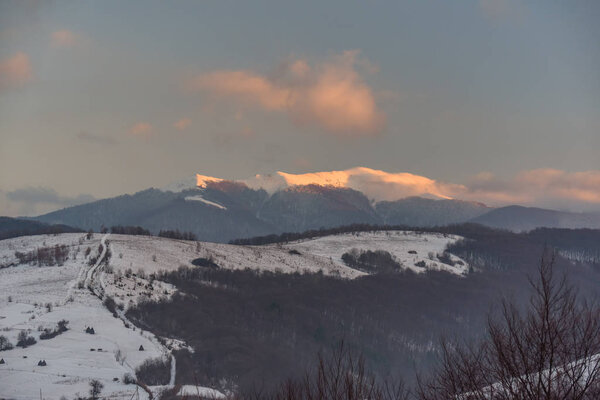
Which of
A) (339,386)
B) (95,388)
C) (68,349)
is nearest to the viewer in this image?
(339,386)

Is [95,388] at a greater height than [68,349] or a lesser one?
lesser

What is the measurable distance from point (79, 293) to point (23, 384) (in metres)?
82.0

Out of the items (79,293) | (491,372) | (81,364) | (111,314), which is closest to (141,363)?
(81,364)

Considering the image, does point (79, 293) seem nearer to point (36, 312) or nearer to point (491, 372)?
point (36, 312)

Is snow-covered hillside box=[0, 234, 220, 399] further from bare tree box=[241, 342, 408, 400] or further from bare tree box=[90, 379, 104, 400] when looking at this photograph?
bare tree box=[241, 342, 408, 400]

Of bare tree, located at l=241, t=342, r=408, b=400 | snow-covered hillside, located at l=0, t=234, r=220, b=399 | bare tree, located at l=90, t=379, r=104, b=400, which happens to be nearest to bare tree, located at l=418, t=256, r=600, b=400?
bare tree, located at l=241, t=342, r=408, b=400

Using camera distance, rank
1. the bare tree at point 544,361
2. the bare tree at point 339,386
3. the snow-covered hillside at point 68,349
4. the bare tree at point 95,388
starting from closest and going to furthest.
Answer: the bare tree at point 544,361, the bare tree at point 339,386, the bare tree at point 95,388, the snow-covered hillside at point 68,349

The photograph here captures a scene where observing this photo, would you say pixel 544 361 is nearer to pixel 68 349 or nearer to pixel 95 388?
pixel 95 388

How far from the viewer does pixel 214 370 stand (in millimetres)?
190875

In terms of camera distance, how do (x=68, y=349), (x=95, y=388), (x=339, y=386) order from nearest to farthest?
1. (x=339, y=386)
2. (x=95, y=388)
3. (x=68, y=349)

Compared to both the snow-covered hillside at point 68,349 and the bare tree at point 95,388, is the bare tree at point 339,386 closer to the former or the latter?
the bare tree at point 95,388

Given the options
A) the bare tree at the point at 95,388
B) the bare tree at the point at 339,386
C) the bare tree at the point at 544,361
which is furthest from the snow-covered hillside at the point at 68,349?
the bare tree at the point at 544,361

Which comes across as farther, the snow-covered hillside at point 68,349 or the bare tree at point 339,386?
the snow-covered hillside at point 68,349

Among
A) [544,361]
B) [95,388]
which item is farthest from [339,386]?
[95,388]
